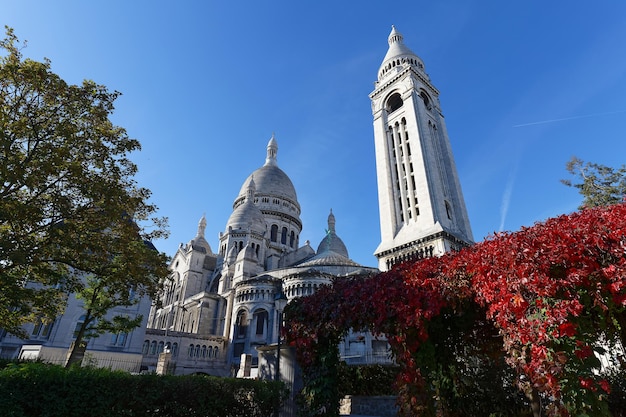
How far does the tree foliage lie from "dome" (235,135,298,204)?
57472 millimetres

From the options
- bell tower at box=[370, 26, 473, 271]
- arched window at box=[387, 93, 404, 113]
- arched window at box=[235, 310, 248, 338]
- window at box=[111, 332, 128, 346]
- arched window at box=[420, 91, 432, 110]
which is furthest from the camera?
arched window at box=[387, 93, 404, 113]

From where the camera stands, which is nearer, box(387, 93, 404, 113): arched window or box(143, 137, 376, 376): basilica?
box(143, 137, 376, 376): basilica

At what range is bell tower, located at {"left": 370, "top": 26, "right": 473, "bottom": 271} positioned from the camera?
3566 centimetres

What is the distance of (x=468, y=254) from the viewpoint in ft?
25.5

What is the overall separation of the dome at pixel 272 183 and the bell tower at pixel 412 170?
2586cm

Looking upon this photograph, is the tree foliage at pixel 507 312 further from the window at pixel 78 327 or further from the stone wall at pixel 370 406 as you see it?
the window at pixel 78 327

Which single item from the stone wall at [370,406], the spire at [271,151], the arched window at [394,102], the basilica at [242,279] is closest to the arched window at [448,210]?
the basilica at [242,279]

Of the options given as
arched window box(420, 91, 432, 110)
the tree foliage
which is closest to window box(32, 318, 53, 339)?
the tree foliage

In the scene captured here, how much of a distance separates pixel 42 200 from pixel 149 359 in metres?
27.7

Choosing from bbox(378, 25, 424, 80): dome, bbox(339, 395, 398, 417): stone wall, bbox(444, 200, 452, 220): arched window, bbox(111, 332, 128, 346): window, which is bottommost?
bbox(339, 395, 398, 417): stone wall

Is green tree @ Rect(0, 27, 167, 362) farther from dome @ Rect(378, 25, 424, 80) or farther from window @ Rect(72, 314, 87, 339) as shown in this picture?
dome @ Rect(378, 25, 424, 80)

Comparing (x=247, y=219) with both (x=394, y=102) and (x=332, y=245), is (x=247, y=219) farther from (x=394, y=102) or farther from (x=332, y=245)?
(x=394, y=102)

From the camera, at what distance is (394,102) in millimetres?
49469

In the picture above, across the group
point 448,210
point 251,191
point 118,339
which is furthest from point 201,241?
point 448,210
